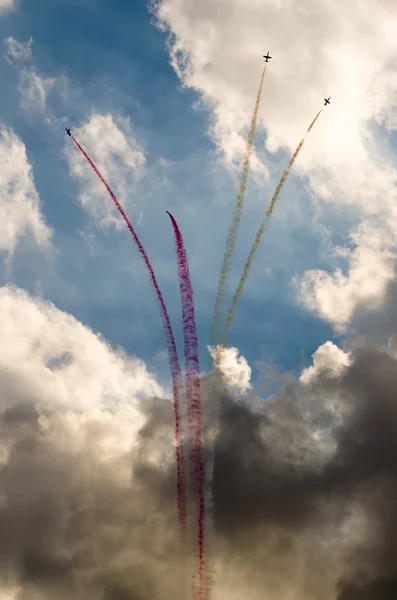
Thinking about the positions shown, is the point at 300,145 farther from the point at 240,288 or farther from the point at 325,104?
the point at 240,288

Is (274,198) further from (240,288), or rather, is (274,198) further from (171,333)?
(171,333)

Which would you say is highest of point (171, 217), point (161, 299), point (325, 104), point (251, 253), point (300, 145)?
point (325, 104)

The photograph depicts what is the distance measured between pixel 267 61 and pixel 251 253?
65225 millimetres

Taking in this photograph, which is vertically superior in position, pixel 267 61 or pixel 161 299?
pixel 267 61

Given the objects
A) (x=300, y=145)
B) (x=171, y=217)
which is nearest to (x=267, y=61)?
(x=300, y=145)

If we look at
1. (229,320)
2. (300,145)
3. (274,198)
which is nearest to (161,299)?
(229,320)

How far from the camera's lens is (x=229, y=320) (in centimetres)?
12362

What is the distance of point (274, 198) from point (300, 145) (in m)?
17.4

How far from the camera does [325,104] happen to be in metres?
153

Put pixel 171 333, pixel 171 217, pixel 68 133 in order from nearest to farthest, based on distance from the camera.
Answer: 1. pixel 171 333
2. pixel 171 217
3. pixel 68 133

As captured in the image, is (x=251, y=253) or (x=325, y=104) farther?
(x=325, y=104)

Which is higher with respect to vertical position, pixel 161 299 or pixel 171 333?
pixel 161 299

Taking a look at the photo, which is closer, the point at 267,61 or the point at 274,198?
the point at 274,198

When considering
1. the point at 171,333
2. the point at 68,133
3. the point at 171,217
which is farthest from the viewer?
the point at 68,133
